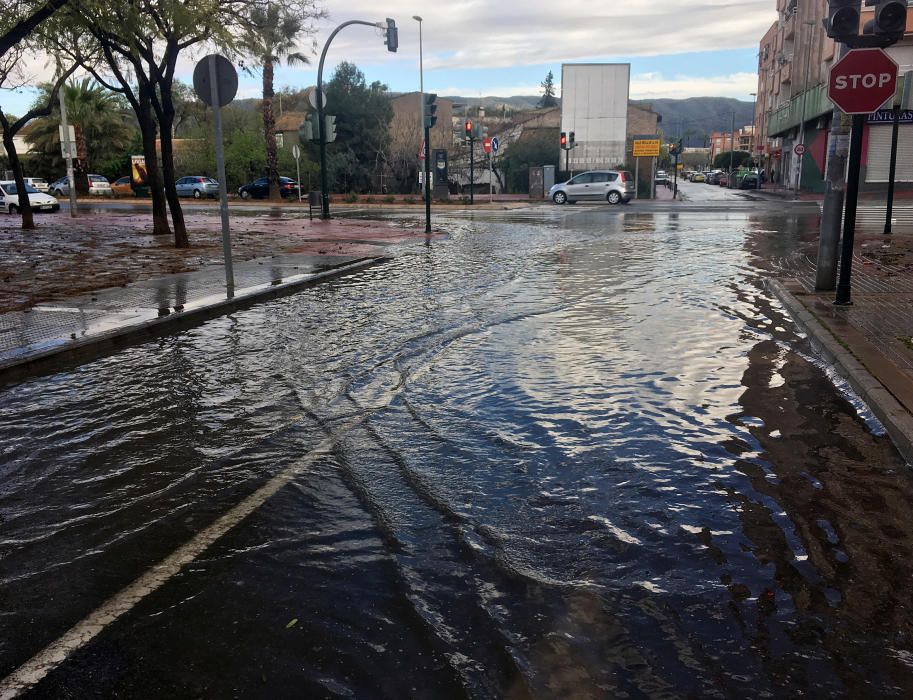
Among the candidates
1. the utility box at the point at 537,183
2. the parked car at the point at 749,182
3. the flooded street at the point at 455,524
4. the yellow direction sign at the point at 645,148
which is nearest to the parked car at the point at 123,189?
the utility box at the point at 537,183

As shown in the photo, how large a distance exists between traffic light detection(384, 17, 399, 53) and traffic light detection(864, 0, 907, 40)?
2291cm

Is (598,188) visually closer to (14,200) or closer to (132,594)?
(14,200)

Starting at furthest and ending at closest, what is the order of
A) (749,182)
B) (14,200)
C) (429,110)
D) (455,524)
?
(749,182), (14,200), (429,110), (455,524)

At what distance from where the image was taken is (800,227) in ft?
80.7

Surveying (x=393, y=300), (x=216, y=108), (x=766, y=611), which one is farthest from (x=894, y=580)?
(x=216, y=108)

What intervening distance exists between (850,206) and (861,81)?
1.38 meters

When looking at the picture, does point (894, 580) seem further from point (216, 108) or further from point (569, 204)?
point (569, 204)

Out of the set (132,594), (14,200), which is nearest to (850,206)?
(132,594)

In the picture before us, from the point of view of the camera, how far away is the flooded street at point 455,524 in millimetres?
2965

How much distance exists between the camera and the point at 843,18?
9.26m

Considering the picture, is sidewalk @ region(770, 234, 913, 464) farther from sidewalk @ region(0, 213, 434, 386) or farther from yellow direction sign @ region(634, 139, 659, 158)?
yellow direction sign @ region(634, 139, 659, 158)

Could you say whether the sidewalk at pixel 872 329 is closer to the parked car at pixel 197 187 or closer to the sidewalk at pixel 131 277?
the sidewalk at pixel 131 277

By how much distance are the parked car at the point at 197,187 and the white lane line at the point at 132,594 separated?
51.3 meters

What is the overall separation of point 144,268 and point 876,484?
1323 centimetres
